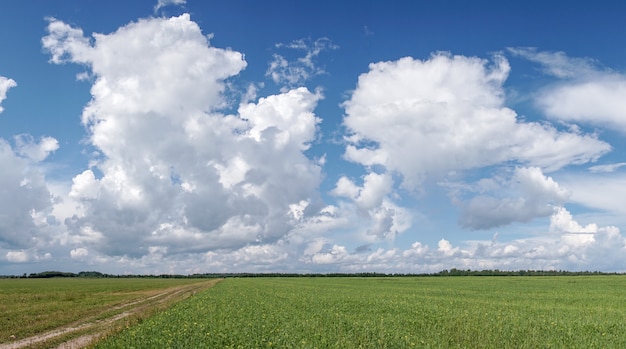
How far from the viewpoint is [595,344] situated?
17.0m

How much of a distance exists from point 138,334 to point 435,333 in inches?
506

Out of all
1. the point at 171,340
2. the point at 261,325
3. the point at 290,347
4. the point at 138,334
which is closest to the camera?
the point at 290,347

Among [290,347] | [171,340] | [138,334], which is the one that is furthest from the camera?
[138,334]

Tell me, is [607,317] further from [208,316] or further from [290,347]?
[208,316]

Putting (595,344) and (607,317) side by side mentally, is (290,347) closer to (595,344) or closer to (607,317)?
(595,344)

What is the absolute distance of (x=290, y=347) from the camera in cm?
1630

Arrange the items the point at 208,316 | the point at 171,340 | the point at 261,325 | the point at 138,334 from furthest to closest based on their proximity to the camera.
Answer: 1. the point at 208,316
2. the point at 261,325
3. the point at 138,334
4. the point at 171,340

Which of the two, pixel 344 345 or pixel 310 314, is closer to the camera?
pixel 344 345

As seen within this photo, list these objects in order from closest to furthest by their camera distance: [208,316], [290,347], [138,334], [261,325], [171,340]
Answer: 1. [290,347]
2. [171,340]
3. [138,334]
4. [261,325]
5. [208,316]

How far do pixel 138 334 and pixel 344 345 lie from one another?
9.10 metres

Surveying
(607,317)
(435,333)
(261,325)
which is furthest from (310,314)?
(607,317)

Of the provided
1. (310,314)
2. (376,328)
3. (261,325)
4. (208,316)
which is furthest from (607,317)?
(208,316)

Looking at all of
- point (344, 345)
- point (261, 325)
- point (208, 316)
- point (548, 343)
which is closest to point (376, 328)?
point (344, 345)

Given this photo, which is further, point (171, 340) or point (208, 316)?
point (208, 316)
